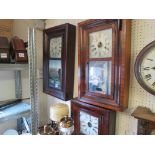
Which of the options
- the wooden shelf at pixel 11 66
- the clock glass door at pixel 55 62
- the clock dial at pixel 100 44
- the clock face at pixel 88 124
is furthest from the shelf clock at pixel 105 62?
the wooden shelf at pixel 11 66

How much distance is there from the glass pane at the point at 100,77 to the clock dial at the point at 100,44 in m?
0.06

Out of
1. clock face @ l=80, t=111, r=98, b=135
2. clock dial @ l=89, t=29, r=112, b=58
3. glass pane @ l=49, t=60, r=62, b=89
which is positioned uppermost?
clock dial @ l=89, t=29, r=112, b=58

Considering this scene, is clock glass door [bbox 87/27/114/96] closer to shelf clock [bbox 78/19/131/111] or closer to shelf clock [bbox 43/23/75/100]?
shelf clock [bbox 78/19/131/111]

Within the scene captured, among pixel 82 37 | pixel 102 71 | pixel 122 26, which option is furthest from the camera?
pixel 82 37

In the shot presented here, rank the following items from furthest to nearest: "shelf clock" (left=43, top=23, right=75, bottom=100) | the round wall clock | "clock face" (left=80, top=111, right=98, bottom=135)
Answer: "shelf clock" (left=43, top=23, right=75, bottom=100), "clock face" (left=80, top=111, right=98, bottom=135), the round wall clock

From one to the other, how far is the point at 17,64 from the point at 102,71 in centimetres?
67

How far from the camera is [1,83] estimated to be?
1427mm

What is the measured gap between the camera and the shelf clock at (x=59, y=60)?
1242 millimetres

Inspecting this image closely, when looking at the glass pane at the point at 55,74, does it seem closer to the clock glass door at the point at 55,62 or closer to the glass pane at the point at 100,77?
the clock glass door at the point at 55,62

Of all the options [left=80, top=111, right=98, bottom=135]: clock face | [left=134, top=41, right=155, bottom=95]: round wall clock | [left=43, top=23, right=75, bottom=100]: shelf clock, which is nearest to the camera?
[left=134, top=41, right=155, bottom=95]: round wall clock

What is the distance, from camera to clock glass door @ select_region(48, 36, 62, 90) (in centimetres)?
132

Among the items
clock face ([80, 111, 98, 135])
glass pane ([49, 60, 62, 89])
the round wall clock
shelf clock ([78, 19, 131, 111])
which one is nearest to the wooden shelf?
glass pane ([49, 60, 62, 89])
